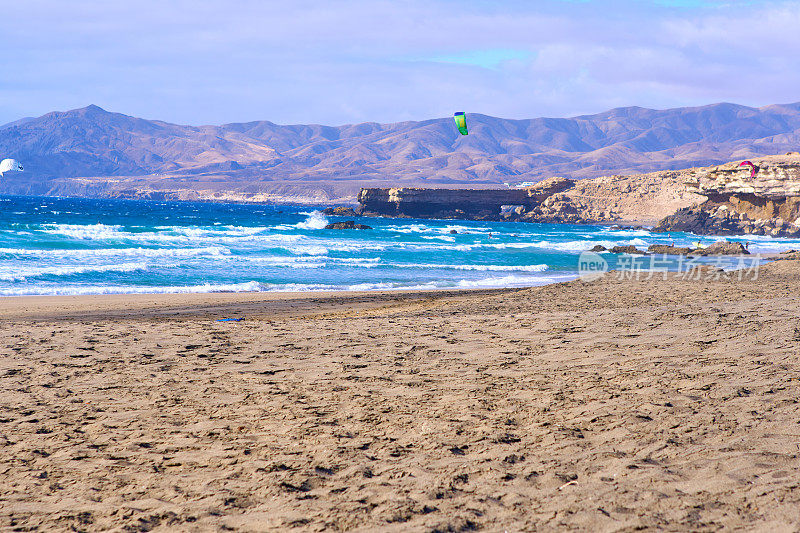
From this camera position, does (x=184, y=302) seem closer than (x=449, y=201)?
Yes

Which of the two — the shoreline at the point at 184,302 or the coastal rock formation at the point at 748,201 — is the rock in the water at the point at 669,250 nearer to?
the shoreline at the point at 184,302

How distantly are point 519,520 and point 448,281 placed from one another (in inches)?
729

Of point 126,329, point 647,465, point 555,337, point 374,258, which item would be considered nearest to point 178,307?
point 126,329

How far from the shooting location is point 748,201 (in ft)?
189

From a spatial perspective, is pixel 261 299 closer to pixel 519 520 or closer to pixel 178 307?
pixel 178 307

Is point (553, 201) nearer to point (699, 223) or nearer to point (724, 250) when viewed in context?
point (699, 223)

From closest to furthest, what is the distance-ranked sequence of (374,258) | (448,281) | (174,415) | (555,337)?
(174,415)
(555,337)
(448,281)
(374,258)

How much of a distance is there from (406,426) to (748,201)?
6184 cm

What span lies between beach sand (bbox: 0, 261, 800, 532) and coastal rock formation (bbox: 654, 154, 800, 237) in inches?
2085

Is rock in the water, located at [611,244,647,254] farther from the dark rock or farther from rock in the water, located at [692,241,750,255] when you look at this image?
the dark rock

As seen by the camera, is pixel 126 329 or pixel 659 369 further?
pixel 126 329

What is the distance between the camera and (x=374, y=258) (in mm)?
29609

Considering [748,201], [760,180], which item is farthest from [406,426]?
[748,201]

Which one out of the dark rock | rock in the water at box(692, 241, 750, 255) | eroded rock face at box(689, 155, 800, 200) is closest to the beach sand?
rock in the water at box(692, 241, 750, 255)
